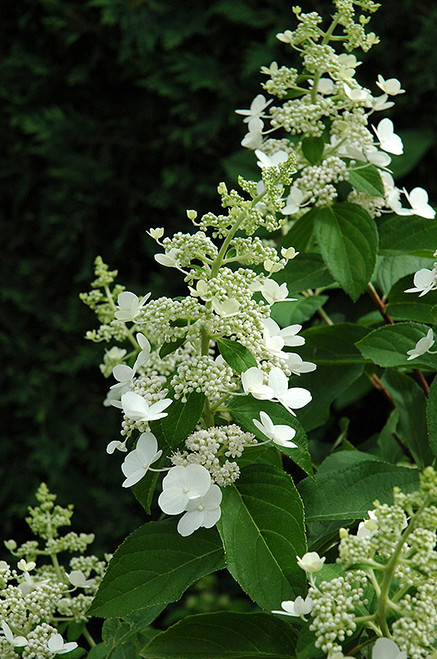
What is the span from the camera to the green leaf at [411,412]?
107 cm

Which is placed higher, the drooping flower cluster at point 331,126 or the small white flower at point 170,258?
the drooping flower cluster at point 331,126

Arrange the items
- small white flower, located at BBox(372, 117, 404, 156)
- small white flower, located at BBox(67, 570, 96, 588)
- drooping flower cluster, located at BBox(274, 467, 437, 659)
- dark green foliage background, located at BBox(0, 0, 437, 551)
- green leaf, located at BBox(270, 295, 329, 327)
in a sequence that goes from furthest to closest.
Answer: dark green foliage background, located at BBox(0, 0, 437, 551) → green leaf, located at BBox(270, 295, 329, 327) → small white flower, located at BBox(372, 117, 404, 156) → small white flower, located at BBox(67, 570, 96, 588) → drooping flower cluster, located at BBox(274, 467, 437, 659)

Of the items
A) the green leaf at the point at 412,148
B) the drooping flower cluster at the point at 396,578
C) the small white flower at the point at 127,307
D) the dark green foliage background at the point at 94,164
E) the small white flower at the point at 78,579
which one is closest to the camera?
the drooping flower cluster at the point at 396,578

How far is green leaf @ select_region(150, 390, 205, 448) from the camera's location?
0.71m

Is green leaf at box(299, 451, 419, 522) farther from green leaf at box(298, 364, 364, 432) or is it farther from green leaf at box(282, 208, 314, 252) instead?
green leaf at box(282, 208, 314, 252)

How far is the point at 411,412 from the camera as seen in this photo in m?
1.09

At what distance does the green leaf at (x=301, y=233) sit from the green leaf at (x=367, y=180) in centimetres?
9

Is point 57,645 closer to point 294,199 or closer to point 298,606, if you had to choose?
point 298,606

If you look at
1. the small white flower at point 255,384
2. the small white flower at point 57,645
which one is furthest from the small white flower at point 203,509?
the small white flower at point 57,645

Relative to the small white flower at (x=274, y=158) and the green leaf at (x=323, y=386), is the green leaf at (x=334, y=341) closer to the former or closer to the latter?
the green leaf at (x=323, y=386)

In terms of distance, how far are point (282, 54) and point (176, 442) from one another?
169cm

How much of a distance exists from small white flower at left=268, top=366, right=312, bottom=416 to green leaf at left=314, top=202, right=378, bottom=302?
0.92 feet

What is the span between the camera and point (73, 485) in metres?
2.36

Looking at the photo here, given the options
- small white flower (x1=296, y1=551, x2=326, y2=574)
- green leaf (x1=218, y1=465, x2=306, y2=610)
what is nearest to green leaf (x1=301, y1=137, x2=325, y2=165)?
green leaf (x1=218, y1=465, x2=306, y2=610)
